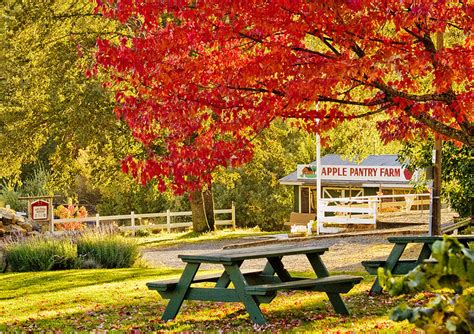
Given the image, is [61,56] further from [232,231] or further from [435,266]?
[435,266]

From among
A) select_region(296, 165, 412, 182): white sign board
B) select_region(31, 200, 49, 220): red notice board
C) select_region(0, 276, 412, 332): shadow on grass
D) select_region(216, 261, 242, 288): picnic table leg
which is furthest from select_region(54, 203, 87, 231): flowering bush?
select_region(216, 261, 242, 288): picnic table leg

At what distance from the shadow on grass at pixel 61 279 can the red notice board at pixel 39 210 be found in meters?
9.51

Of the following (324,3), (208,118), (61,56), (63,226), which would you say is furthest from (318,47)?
(63,226)

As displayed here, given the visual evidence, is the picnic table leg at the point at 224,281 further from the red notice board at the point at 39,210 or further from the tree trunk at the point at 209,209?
the tree trunk at the point at 209,209

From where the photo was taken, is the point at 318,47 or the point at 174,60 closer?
the point at 174,60

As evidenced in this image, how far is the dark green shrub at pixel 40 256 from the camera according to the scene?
63.2 ft

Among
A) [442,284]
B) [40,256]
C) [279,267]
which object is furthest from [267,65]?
[40,256]

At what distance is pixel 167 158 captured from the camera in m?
11.8

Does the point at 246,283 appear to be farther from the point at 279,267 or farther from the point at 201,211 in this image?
the point at 201,211

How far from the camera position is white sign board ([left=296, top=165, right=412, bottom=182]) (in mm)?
42938

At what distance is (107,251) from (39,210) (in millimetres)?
8083

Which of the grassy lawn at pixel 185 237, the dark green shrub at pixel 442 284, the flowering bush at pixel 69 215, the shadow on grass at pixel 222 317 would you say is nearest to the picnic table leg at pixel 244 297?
the shadow on grass at pixel 222 317

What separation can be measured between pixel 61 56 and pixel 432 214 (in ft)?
48.4

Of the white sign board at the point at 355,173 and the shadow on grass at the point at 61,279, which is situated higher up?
the white sign board at the point at 355,173
